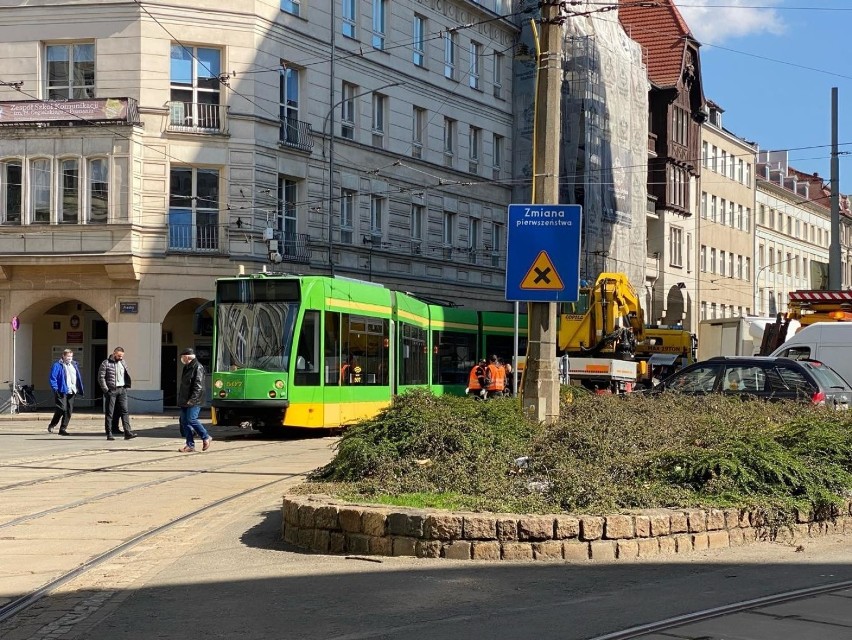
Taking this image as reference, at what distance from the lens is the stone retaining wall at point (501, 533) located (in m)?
9.29

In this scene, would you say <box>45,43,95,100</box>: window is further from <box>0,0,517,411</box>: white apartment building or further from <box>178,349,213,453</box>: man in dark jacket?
<box>178,349,213,453</box>: man in dark jacket

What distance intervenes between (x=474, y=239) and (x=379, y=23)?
33.5ft

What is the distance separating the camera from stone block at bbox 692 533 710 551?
9.84m

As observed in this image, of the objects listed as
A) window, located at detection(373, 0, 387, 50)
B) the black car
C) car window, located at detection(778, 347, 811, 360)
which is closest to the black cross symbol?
the black car

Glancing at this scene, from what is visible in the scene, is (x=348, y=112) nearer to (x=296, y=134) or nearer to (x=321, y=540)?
(x=296, y=134)

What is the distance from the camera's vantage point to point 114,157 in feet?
116

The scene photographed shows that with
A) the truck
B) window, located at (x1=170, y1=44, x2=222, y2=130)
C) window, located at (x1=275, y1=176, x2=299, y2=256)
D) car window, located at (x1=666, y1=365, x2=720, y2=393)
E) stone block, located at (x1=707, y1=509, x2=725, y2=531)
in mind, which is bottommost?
stone block, located at (x1=707, y1=509, x2=725, y2=531)

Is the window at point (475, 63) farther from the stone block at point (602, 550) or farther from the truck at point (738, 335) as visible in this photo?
the stone block at point (602, 550)

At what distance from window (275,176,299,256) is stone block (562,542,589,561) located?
95.8ft

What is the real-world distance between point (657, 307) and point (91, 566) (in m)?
55.4

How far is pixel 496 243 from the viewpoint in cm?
5122

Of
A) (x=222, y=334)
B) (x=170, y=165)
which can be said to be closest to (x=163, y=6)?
(x=170, y=165)

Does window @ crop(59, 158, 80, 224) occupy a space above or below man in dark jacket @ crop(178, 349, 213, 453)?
above

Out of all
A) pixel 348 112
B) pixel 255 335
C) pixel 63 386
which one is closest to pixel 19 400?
pixel 63 386
